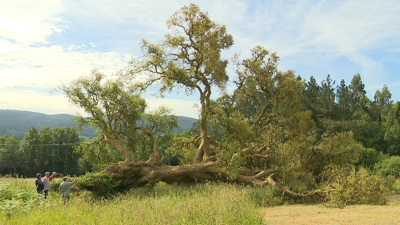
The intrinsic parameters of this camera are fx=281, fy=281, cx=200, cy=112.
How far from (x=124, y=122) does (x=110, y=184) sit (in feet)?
16.0

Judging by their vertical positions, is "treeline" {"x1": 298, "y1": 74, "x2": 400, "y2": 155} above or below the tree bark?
above

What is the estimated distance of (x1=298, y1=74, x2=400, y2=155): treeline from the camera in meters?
40.1

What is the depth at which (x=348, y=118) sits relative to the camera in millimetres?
44312

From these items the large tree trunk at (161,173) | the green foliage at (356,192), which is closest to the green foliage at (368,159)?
the large tree trunk at (161,173)

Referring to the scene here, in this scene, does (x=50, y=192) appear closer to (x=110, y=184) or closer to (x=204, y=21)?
(x=110, y=184)

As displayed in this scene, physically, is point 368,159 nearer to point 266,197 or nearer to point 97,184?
point 266,197

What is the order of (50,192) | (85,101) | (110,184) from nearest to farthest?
(50,192), (110,184), (85,101)

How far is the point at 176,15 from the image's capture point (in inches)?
683

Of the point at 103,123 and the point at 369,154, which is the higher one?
the point at 103,123

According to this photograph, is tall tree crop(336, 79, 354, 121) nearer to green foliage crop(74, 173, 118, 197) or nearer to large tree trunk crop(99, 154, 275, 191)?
large tree trunk crop(99, 154, 275, 191)

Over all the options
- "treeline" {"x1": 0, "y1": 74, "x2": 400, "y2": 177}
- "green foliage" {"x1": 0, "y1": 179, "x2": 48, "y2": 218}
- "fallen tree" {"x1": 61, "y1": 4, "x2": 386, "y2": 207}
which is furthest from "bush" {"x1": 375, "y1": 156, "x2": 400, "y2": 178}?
"green foliage" {"x1": 0, "y1": 179, "x2": 48, "y2": 218}

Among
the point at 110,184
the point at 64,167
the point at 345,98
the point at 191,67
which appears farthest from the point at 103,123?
the point at 64,167

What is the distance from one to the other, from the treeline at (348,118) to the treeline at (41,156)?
142 ft

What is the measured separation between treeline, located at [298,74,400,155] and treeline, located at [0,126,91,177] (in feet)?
142
